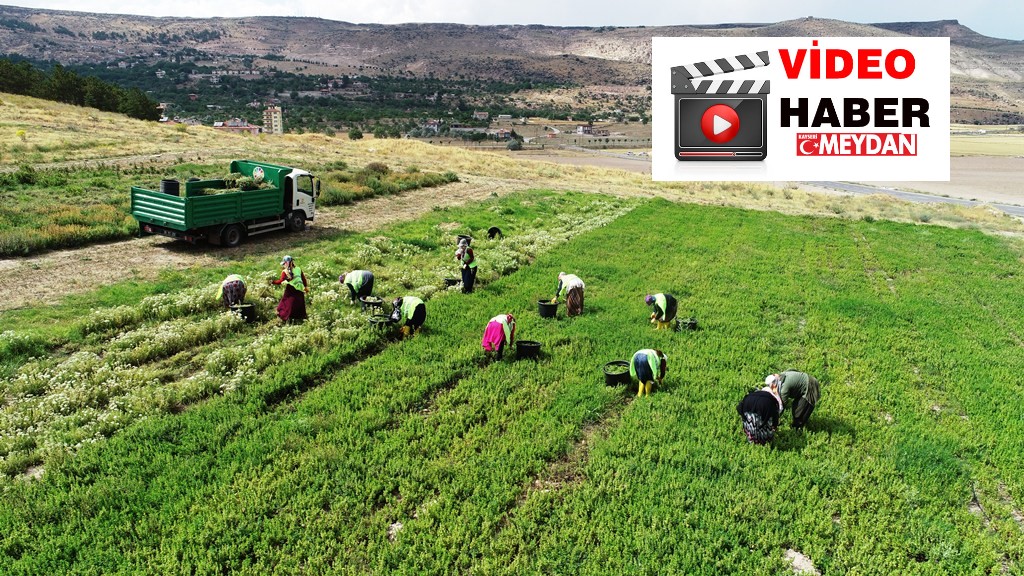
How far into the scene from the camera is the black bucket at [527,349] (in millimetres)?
13703

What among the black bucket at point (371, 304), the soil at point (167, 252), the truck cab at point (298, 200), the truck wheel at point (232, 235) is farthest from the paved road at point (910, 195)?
the truck wheel at point (232, 235)

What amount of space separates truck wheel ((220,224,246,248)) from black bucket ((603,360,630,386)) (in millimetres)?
15776

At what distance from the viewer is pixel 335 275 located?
19344mm

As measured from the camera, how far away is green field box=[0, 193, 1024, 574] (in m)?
7.76

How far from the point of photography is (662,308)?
15555 millimetres

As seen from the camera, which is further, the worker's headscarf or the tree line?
the tree line

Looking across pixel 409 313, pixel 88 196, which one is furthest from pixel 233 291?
pixel 88 196

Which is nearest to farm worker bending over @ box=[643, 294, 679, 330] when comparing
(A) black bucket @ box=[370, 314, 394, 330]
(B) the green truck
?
(A) black bucket @ box=[370, 314, 394, 330]

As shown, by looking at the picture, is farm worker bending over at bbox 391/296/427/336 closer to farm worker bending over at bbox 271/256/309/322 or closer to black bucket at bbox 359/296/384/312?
black bucket at bbox 359/296/384/312

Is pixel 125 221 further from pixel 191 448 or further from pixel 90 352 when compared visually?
pixel 191 448

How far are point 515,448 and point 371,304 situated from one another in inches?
281

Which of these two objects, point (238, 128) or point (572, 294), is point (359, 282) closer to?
point (572, 294)

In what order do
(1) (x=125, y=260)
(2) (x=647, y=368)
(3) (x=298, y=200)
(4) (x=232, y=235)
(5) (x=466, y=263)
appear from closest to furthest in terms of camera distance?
(2) (x=647, y=368) < (5) (x=466, y=263) < (1) (x=125, y=260) < (4) (x=232, y=235) < (3) (x=298, y=200)

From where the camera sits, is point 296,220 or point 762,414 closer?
point 762,414
